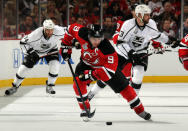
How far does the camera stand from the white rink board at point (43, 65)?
8.82 m

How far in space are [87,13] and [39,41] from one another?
2070 millimetres

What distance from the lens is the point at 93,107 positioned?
21.7ft

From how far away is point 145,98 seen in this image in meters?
7.55

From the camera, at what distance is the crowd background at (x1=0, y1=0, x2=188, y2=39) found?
9500 mm

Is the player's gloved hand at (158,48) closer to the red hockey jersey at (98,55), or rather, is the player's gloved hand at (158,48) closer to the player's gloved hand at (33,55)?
the red hockey jersey at (98,55)

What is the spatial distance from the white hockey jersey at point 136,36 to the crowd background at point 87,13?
10.0ft

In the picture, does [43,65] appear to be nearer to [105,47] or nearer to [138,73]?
[138,73]

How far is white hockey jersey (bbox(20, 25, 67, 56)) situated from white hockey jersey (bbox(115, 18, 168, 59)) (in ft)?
4.52

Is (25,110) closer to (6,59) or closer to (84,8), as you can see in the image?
(6,59)

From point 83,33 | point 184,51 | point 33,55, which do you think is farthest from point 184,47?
point 33,55

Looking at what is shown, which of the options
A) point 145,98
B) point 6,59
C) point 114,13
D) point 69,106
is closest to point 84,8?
point 114,13

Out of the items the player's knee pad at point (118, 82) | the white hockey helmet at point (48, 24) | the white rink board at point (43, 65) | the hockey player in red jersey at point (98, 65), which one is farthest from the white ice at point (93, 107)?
the white hockey helmet at point (48, 24)

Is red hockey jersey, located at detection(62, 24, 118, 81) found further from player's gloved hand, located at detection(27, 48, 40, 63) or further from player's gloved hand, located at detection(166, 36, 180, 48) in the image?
A: player's gloved hand, located at detection(27, 48, 40, 63)

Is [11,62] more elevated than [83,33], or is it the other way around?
[83,33]
